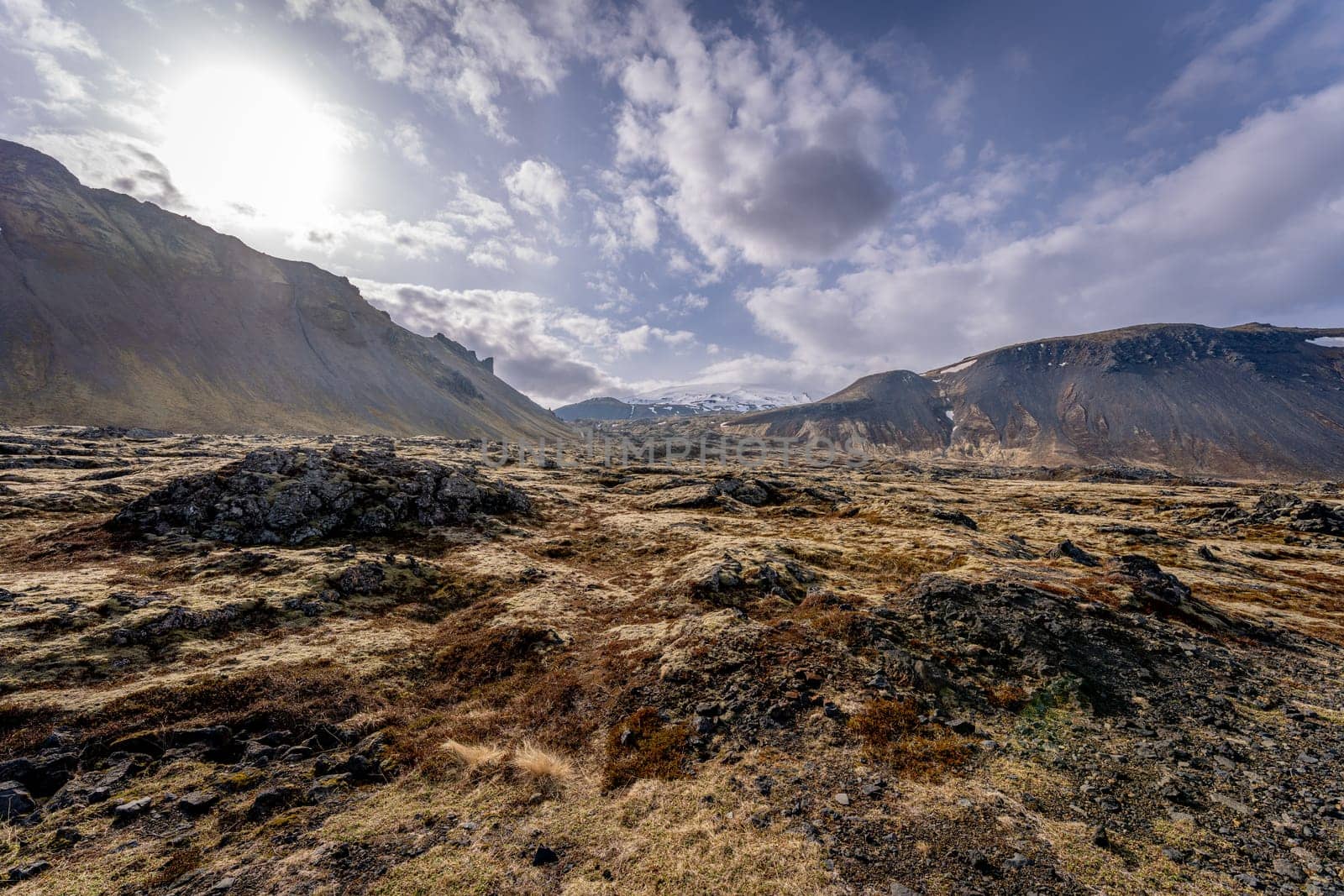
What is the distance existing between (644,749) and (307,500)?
3248 centimetres

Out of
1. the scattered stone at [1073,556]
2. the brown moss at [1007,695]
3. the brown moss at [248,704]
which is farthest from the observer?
the scattered stone at [1073,556]

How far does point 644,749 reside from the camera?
12625 millimetres

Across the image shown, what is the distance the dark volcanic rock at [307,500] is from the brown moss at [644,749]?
2818 centimetres

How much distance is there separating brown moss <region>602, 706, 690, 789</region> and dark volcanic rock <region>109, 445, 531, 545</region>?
28.2 meters

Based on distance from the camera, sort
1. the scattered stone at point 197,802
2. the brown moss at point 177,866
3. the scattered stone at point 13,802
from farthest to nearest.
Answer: the scattered stone at point 197,802, the scattered stone at point 13,802, the brown moss at point 177,866

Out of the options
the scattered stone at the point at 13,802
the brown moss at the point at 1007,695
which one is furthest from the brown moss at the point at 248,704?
the brown moss at the point at 1007,695

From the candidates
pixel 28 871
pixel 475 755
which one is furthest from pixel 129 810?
pixel 475 755

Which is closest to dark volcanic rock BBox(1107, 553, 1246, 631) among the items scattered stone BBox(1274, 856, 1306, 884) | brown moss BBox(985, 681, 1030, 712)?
brown moss BBox(985, 681, 1030, 712)

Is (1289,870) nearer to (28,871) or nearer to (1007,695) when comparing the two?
(1007,695)

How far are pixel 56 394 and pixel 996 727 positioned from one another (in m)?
206

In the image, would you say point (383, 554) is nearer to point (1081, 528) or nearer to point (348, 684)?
point (348, 684)

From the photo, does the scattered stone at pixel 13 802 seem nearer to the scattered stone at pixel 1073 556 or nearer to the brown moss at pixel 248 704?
the brown moss at pixel 248 704

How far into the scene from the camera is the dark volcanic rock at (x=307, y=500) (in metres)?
28.6

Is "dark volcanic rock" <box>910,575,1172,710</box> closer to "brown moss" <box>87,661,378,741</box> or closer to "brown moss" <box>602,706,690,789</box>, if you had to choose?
"brown moss" <box>602,706,690,789</box>
